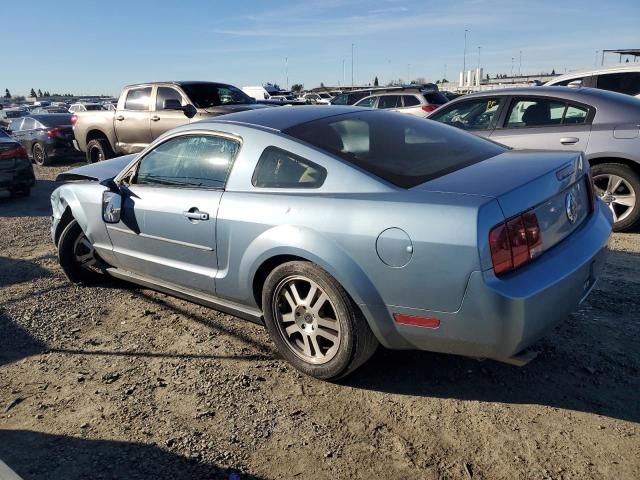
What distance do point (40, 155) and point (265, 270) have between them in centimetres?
1390

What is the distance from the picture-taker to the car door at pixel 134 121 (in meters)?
10.9

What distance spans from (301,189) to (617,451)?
6.65 ft

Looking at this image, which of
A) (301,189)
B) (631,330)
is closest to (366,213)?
(301,189)

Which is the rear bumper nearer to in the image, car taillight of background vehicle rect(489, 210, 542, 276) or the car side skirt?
car taillight of background vehicle rect(489, 210, 542, 276)

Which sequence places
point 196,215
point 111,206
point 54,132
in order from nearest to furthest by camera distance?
1. point 196,215
2. point 111,206
3. point 54,132

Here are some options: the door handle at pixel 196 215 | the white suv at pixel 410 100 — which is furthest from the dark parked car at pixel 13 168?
the white suv at pixel 410 100

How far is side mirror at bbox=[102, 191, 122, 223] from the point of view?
4.18 m

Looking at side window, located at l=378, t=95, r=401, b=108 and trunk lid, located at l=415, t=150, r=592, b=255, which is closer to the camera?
trunk lid, located at l=415, t=150, r=592, b=255

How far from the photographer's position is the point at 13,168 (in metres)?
9.81

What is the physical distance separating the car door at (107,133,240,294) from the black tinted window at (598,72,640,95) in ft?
25.4

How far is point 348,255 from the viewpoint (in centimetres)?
279

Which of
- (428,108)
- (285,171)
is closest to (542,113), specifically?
(285,171)

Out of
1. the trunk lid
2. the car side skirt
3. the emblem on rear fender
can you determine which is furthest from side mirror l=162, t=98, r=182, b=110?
the emblem on rear fender

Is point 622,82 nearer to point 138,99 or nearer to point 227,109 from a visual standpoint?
point 227,109
